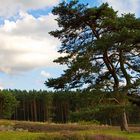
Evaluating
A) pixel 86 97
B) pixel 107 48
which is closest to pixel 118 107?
pixel 86 97

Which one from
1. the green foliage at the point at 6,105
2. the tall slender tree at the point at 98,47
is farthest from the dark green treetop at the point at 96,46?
the green foliage at the point at 6,105

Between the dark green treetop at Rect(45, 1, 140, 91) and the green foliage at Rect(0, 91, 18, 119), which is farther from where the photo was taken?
the green foliage at Rect(0, 91, 18, 119)

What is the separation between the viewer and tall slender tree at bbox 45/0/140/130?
32188mm

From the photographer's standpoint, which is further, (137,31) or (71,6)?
(71,6)

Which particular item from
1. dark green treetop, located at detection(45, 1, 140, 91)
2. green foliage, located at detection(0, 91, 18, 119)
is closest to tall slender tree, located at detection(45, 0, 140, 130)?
dark green treetop, located at detection(45, 1, 140, 91)

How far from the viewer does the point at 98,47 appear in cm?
3212

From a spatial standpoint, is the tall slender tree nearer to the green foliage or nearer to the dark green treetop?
the dark green treetop

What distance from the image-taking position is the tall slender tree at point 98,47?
32.2 metres

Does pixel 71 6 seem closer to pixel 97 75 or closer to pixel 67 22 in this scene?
pixel 67 22

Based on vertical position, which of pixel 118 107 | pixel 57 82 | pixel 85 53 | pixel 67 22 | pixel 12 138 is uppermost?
pixel 67 22

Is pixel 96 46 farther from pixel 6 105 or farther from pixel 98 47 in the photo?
pixel 6 105

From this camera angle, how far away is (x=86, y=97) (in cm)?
3095

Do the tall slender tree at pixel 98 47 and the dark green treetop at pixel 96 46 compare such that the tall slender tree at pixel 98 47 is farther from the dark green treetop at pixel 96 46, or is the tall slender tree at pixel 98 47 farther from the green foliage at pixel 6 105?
the green foliage at pixel 6 105

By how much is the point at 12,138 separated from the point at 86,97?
930 cm
